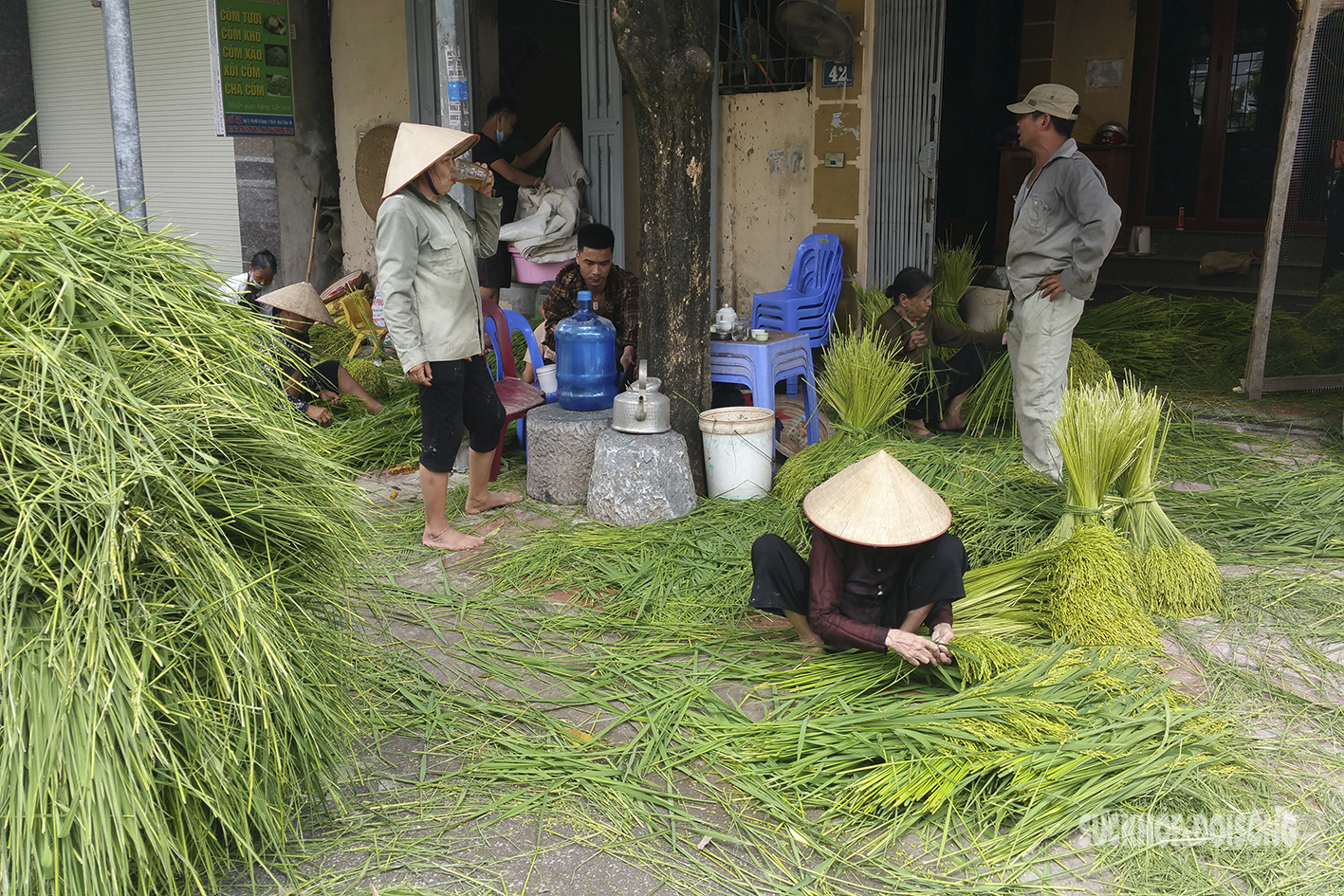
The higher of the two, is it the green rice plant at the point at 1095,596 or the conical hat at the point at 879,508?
the conical hat at the point at 879,508

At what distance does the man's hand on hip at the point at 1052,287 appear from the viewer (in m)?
4.54

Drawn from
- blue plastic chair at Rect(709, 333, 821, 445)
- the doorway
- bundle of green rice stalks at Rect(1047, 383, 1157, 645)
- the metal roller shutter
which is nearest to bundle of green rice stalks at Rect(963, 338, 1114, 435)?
blue plastic chair at Rect(709, 333, 821, 445)

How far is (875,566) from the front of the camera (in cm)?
309

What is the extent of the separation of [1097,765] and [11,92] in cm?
1398

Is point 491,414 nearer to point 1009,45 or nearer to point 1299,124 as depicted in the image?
point 1299,124

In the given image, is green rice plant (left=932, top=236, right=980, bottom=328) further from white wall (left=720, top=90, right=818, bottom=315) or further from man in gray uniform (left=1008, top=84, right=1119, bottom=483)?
man in gray uniform (left=1008, top=84, right=1119, bottom=483)

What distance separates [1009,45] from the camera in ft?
30.7

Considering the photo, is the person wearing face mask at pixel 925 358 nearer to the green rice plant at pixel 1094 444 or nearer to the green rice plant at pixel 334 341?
the green rice plant at pixel 1094 444

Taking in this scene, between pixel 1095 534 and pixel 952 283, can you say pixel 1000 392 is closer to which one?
pixel 952 283

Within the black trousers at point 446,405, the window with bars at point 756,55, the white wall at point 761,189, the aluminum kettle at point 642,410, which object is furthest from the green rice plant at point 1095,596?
the window with bars at point 756,55

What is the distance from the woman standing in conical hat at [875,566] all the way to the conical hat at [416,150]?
210 centimetres

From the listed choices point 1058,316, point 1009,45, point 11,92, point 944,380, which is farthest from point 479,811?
point 11,92

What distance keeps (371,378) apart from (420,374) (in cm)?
221

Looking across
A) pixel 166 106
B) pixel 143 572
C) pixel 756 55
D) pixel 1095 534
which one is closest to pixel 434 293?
pixel 143 572
